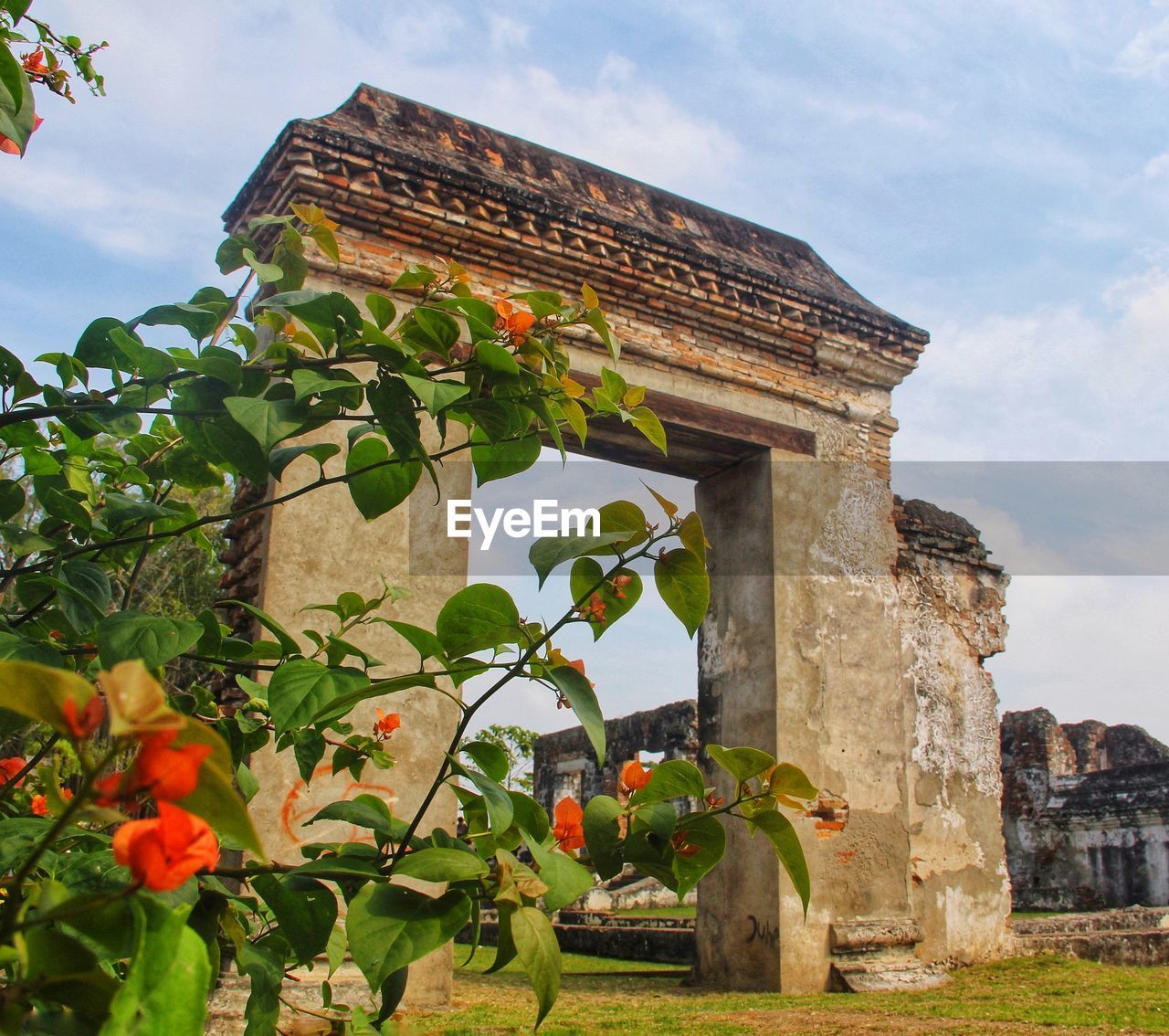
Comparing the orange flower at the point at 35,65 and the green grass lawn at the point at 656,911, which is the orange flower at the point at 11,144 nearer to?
the orange flower at the point at 35,65

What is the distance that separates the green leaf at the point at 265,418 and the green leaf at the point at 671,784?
541 millimetres

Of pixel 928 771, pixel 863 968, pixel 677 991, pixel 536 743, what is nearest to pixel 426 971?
pixel 677 991

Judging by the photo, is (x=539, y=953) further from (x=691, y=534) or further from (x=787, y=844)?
(x=691, y=534)

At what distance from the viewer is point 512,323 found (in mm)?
1356

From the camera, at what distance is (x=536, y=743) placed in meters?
17.8

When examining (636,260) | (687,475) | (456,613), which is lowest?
(456,613)

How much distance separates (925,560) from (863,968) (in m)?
2.72

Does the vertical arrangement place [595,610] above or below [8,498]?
below

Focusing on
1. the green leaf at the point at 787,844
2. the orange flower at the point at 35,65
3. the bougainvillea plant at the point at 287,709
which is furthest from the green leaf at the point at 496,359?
the orange flower at the point at 35,65

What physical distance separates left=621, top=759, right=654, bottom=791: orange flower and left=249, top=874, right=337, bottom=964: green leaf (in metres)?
0.33

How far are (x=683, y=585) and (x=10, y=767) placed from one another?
78 centimetres

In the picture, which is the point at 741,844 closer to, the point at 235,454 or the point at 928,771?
the point at 928,771

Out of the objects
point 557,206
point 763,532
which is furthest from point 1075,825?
point 557,206

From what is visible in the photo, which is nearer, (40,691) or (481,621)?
(40,691)
